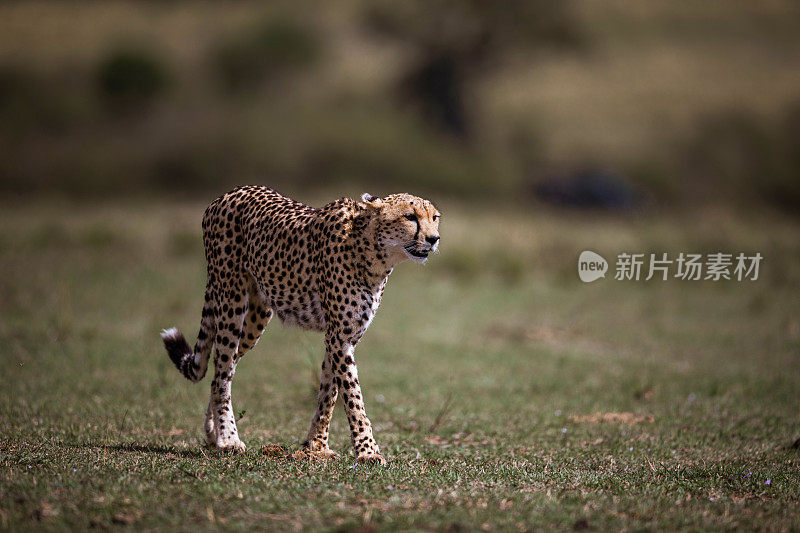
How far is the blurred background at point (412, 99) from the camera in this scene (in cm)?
2669

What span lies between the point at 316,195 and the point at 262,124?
11.4 feet

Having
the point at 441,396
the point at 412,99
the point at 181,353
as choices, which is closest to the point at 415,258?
the point at 181,353

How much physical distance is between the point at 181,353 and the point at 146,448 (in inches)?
28.3

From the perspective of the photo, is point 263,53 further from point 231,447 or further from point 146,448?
point 231,447

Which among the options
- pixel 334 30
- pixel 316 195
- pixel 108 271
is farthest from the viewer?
pixel 334 30

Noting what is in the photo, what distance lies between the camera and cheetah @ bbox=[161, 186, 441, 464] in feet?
20.7

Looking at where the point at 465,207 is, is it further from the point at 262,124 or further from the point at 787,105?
the point at 787,105

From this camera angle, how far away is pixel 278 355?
11.4 metres

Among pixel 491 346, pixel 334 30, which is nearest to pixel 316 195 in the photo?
pixel 334 30

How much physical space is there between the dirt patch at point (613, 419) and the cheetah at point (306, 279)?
9.35 ft

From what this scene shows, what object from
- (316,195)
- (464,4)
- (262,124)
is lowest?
(316,195)

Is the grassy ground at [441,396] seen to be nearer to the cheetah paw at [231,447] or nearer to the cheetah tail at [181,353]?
the cheetah paw at [231,447]

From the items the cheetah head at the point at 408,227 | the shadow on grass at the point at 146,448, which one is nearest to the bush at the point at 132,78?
the shadow on grass at the point at 146,448

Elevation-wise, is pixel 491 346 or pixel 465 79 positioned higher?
pixel 465 79
